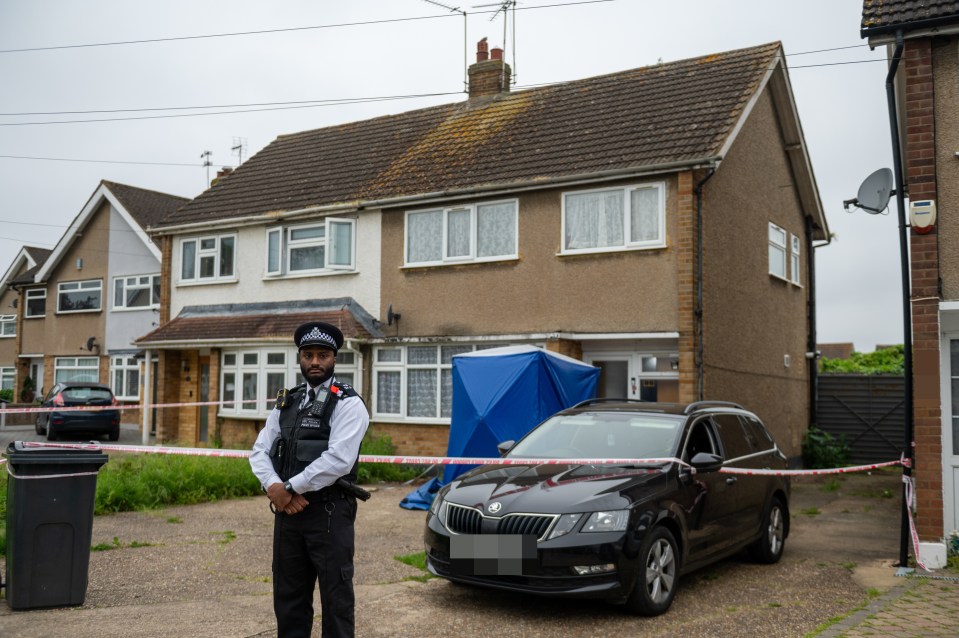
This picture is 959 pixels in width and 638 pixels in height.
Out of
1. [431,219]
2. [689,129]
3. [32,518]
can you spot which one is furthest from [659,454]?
[431,219]

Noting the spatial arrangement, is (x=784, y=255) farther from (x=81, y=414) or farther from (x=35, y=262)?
(x=35, y=262)

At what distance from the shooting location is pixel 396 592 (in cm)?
681

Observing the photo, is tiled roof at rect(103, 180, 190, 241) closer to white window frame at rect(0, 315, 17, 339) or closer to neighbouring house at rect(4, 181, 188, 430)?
neighbouring house at rect(4, 181, 188, 430)

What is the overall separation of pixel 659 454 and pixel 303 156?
15489mm

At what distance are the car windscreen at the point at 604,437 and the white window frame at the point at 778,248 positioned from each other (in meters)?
10.5

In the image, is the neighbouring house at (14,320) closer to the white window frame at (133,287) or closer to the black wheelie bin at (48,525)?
the white window frame at (133,287)

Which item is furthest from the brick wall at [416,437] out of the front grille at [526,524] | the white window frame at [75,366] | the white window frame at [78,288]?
the white window frame at [78,288]

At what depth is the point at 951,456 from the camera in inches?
326

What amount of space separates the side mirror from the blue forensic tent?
15.5 feet

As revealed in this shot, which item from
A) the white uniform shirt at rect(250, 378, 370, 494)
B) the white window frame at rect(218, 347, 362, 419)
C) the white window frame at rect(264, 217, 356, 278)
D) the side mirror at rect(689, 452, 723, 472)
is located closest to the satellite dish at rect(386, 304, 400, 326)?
the white window frame at rect(218, 347, 362, 419)

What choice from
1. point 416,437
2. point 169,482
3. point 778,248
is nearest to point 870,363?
point 778,248

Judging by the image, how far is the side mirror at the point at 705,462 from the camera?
6.84 meters

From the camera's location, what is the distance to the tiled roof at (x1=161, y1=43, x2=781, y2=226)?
48.1 feet

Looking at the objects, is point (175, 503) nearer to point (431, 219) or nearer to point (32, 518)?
point (32, 518)
